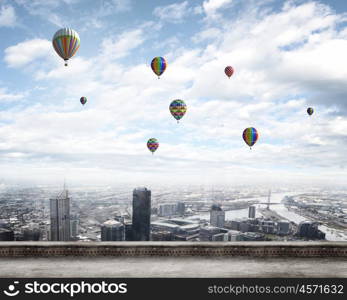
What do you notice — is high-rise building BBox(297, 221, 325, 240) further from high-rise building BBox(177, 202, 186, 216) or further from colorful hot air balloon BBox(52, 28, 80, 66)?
colorful hot air balloon BBox(52, 28, 80, 66)

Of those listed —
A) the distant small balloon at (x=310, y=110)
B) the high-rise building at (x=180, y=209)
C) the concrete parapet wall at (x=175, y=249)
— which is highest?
the distant small balloon at (x=310, y=110)

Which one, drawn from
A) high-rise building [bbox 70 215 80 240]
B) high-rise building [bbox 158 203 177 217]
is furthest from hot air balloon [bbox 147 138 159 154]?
high-rise building [bbox 158 203 177 217]

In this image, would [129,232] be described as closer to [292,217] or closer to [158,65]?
[158,65]

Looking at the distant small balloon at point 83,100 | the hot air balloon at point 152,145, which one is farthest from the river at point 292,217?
the distant small balloon at point 83,100

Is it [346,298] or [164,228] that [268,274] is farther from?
[164,228]

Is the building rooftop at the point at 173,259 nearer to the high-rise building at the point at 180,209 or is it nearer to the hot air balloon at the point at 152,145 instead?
the hot air balloon at the point at 152,145

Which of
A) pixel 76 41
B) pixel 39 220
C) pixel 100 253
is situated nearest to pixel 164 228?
pixel 39 220
